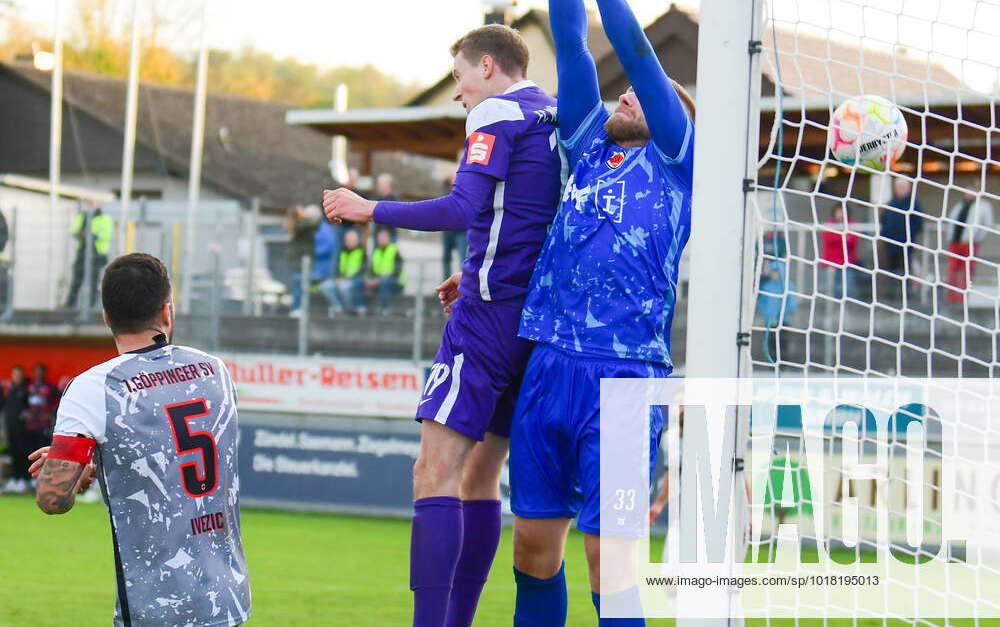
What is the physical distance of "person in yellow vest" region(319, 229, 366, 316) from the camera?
667 inches

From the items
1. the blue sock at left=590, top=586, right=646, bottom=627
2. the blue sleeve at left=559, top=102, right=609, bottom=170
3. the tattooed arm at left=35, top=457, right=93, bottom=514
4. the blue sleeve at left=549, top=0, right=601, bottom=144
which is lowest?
the blue sock at left=590, top=586, right=646, bottom=627

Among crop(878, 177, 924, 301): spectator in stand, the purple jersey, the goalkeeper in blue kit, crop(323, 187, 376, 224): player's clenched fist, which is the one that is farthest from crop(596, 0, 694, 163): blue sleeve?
crop(878, 177, 924, 301): spectator in stand

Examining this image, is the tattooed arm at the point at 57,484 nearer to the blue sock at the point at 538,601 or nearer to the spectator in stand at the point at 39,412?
the blue sock at the point at 538,601

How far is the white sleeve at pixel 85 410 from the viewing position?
147 inches

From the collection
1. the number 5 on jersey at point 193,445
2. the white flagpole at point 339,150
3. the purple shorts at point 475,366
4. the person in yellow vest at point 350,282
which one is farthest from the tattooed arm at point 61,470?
the white flagpole at point 339,150

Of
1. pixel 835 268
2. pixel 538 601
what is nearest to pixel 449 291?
pixel 538 601

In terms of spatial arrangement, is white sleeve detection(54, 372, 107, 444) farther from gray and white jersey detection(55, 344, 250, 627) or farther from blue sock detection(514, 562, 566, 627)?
blue sock detection(514, 562, 566, 627)

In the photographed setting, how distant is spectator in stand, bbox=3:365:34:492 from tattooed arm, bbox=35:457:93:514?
15.5m

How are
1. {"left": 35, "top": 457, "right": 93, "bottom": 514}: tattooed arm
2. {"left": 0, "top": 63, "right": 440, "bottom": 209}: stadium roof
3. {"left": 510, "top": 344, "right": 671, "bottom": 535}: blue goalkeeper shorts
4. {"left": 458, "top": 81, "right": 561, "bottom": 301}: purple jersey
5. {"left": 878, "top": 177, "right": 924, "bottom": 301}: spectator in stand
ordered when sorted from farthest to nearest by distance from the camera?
{"left": 0, "top": 63, "right": 440, "bottom": 209}: stadium roof < {"left": 878, "top": 177, "right": 924, "bottom": 301}: spectator in stand < {"left": 458, "top": 81, "right": 561, "bottom": 301}: purple jersey < {"left": 510, "top": 344, "right": 671, "bottom": 535}: blue goalkeeper shorts < {"left": 35, "top": 457, "right": 93, "bottom": 514}: tattooed arm

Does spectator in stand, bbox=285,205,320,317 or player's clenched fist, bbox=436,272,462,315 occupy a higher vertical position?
spectator in stand, bbox=285,205,320,317

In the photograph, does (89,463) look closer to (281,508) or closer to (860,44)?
(860,44)

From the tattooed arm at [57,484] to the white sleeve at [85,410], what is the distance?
10 cm

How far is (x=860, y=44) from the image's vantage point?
4.67 meters

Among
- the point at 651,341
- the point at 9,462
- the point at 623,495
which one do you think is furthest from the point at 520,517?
the point at 9,462
